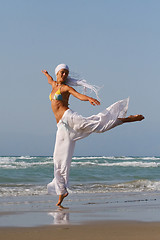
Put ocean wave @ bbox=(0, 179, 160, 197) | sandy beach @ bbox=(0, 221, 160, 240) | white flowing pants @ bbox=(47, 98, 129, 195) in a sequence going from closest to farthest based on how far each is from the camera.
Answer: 1. sandy beach @ bbox=(0, 221, 160, 240)
2. white flowing pants @ bbox=(47, 98, 129, 195)
3. ocean wave @ bbox=(0, 179, 160, 197)

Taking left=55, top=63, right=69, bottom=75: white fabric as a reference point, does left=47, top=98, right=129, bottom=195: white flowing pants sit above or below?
below

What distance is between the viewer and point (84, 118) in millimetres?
6582

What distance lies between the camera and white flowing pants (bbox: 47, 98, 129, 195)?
657 cm

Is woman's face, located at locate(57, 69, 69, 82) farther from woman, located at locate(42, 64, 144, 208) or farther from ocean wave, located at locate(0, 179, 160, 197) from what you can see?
ocean wave, located at locate(0, 179, 160, 197)

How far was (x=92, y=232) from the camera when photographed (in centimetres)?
409

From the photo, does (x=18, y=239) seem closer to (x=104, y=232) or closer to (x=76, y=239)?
(x=76, y=239)

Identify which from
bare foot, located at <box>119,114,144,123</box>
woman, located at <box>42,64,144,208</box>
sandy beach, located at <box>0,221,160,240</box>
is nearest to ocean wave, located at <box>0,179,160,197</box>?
woman, located at <box>42,64,144,208</box>

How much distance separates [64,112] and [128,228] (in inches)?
112

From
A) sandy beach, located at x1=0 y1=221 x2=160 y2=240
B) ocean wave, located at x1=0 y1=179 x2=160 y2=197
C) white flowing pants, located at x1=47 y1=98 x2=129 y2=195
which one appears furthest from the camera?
ocean wave, located at x1=0 y1=179 x2=160 y2=197

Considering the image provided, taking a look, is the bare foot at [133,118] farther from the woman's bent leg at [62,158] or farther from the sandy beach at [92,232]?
the sandy beach at [92,232]

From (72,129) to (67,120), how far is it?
169mm

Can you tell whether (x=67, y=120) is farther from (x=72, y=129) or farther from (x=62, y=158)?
(x=62, y=158)

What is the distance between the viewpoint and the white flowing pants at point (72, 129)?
6566 millimetres

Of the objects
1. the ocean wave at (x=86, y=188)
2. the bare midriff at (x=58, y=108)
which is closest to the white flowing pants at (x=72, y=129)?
the bare midriff at (x=58, y=108)
